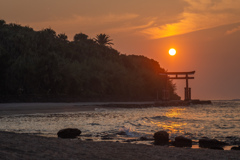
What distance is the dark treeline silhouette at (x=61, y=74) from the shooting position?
133 ft

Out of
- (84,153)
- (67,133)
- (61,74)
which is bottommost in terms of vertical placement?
(67,133)

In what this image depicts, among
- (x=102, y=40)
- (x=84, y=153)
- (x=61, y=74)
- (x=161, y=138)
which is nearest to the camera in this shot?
(x=84, y=153)

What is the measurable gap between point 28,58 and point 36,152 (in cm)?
3842

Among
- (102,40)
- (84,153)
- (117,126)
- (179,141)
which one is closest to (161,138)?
(179,141)

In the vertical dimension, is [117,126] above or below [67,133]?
below

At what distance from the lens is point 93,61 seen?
63.7 m

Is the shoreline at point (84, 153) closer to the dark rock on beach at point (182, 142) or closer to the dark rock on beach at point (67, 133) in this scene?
the dark rock on beach at point (182, 142)

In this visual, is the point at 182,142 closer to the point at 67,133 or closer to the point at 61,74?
the point at 67,133

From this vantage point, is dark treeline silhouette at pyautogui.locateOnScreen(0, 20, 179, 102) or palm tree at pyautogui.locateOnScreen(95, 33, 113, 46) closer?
dark treeline silhouette at pyautogui.locateOnScreen(0, 20, 179, 102)

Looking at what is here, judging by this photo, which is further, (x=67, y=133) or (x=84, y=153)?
(x=67, y=133)

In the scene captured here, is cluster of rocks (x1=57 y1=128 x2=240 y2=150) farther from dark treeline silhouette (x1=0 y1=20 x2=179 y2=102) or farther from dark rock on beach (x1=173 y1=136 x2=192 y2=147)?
dark treeline silhouette (x1=0 y1=20 x2=179 y2=102)

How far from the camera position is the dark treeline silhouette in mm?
40688

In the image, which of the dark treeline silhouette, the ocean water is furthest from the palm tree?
the ocean water

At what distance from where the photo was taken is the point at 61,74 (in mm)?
45219
